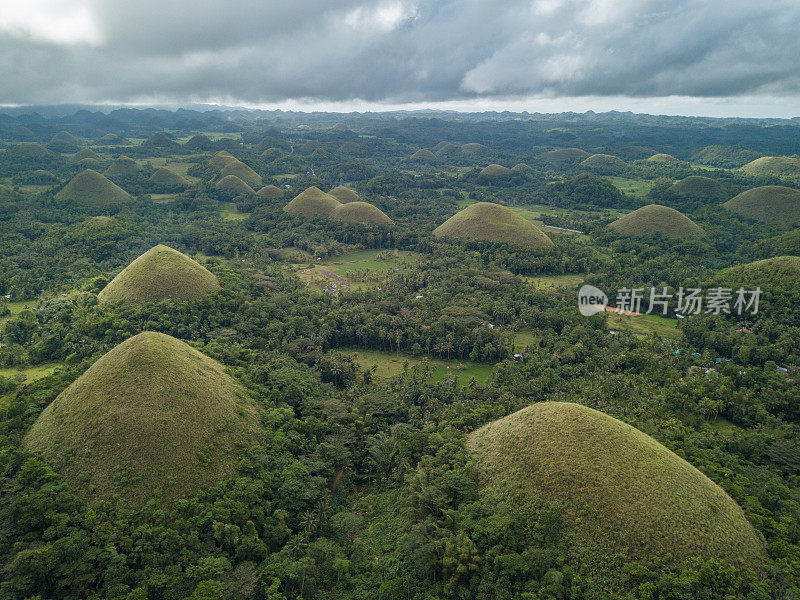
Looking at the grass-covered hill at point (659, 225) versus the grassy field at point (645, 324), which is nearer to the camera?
the grassy field at point (645, 324)

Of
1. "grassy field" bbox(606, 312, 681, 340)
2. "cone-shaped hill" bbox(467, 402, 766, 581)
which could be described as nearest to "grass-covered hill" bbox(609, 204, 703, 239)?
"grassy field" bbox(606, 312, 681, 340)

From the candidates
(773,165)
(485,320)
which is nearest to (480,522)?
(485,320)

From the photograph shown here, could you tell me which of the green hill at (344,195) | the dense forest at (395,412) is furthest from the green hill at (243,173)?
the dense forest at (395,412)

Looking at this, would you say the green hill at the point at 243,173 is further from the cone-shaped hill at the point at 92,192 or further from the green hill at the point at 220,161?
the cone-shaped hill at the point at 92,192

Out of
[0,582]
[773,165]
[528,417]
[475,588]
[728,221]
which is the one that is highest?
[773,165]

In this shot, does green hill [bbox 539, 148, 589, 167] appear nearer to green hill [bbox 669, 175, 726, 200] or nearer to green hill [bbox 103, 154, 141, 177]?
green hill [bbox 669, 175, 726, 200]

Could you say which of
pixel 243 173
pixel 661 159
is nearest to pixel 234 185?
pixel 243 173

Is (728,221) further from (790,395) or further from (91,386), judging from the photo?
(91,386)
